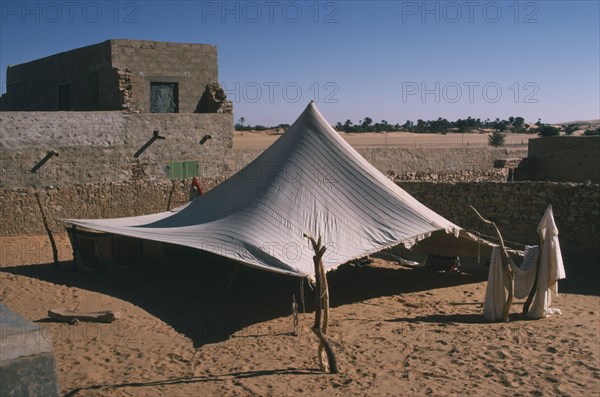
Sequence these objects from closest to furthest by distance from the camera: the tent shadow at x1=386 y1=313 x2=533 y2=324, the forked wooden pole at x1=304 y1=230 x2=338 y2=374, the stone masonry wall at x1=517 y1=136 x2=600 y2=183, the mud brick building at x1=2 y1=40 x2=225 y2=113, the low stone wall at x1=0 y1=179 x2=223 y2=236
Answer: the forked wooden pole at x1=304 y1=230 x2=338 y2=374, the tent shadow at x1=386 y1=313 x2=533 y2=324, the low stone wall at x1=0 y1=179 x2=223 y2=236, the mud brick building at x1=2 y1=40 x2=225 y2=113, the stone masonry wall at x1=517 y1=136 x2=600 y2=183

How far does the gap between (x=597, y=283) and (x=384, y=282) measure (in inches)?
157

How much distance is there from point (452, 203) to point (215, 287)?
23.4ft

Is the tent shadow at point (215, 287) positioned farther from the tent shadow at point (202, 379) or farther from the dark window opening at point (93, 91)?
the dark window opening at point (93, 91)

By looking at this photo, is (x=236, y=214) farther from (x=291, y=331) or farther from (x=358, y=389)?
(x=358, y=389)

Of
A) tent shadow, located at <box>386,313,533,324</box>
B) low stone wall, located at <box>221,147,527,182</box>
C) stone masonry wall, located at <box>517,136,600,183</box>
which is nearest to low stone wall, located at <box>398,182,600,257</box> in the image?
tent shadow, located at <box>386,313,533,324</box>

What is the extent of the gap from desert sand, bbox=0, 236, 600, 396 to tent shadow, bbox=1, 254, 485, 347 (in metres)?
0.02

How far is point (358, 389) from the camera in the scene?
6.59 m

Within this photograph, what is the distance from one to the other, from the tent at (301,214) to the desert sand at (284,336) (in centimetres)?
94

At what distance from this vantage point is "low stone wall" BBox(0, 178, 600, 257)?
1331 centimetres

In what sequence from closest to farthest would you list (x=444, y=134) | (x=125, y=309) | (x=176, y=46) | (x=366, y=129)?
(x=125, y=309) < (x=176, y=46) < (x=444, y=134) < (x=366, y=129)

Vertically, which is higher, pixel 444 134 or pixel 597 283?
pixel 444 134

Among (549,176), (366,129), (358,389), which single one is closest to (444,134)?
(366,129)

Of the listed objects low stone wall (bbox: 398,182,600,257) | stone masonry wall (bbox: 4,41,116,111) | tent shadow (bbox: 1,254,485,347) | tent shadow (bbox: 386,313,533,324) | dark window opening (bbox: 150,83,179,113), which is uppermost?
stone masonry wall (bbox: 4,41,116,111)

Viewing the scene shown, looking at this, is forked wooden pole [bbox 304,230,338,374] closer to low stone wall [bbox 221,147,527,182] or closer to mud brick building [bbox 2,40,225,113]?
mud brick building [bbox 2,40,225,113]
